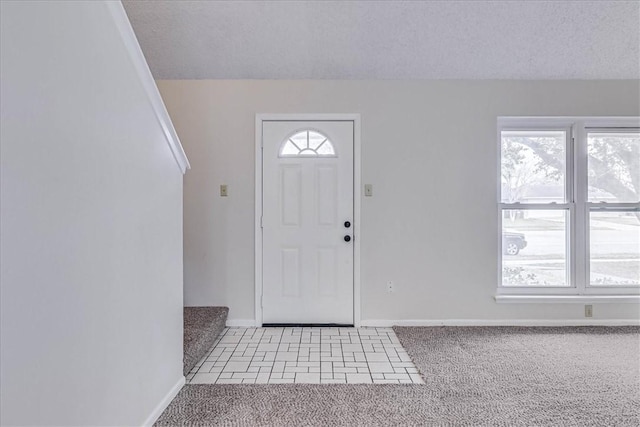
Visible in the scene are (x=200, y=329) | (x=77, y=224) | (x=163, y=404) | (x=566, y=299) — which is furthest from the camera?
(x=566, y=299)

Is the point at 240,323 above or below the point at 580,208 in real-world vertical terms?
below

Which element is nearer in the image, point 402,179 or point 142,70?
point 142,70

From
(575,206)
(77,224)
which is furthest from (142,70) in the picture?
(575,206)

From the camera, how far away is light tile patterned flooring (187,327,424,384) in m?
2.37

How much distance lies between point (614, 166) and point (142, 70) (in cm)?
382

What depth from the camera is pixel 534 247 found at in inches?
136

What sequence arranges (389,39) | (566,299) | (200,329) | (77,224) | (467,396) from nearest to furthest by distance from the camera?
(77,224), (467,396), (200,329), (389,39), (566,299)

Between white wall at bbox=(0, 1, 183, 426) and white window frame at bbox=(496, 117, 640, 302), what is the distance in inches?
114

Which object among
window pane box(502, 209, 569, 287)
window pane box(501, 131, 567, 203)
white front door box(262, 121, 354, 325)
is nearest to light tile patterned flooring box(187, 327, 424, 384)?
white front door box(262, 121, 354, 325)

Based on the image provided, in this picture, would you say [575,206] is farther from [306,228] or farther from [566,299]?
[306,228]

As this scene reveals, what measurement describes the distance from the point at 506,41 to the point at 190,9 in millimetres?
2392

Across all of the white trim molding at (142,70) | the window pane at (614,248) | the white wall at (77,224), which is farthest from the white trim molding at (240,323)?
the window pane at (614,248)

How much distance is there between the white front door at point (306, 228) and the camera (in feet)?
11.1

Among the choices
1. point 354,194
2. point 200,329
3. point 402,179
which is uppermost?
point 402,179
